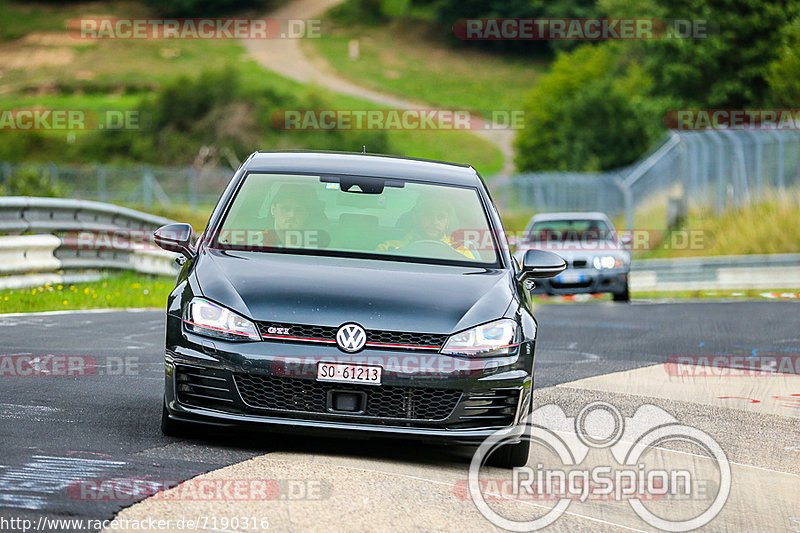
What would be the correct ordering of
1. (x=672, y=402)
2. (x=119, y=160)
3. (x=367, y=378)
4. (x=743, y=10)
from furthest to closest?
(x=119, y=160) < (x=743, y=10) < (x=672, y=402) < (x=367, y=378)

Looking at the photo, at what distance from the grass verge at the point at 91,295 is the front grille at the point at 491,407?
7.97m

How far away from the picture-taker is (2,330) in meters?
11.8

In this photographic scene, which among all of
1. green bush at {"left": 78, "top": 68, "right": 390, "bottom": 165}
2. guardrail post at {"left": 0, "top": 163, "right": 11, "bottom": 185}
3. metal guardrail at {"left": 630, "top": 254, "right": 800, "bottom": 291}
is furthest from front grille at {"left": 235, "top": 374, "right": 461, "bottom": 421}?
green bush at {"left": 78, "top": 68, "right": 390, "bottom": 165}

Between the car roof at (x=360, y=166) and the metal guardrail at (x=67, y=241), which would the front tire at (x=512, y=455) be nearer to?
the car roof at (x=360, y=166)

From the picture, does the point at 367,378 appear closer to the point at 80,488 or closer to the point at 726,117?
the point at 80,488

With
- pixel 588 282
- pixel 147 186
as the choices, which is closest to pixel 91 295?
pixel 588 282

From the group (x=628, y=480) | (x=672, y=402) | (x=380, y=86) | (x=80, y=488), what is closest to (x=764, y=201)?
(x=672, y=402)

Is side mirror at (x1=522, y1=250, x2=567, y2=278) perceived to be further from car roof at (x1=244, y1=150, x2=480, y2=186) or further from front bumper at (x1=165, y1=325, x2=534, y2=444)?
front bumper at (x1=165, y1=325, x2=534, y2=444)

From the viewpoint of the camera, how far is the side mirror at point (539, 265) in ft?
26.1

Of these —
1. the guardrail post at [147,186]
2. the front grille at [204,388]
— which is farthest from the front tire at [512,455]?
the guardrail post at [147,186]

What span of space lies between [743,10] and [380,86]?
206 ft

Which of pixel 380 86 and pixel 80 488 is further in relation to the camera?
pixel 380 86

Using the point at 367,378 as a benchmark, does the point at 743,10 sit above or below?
above

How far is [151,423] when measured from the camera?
7504mm
